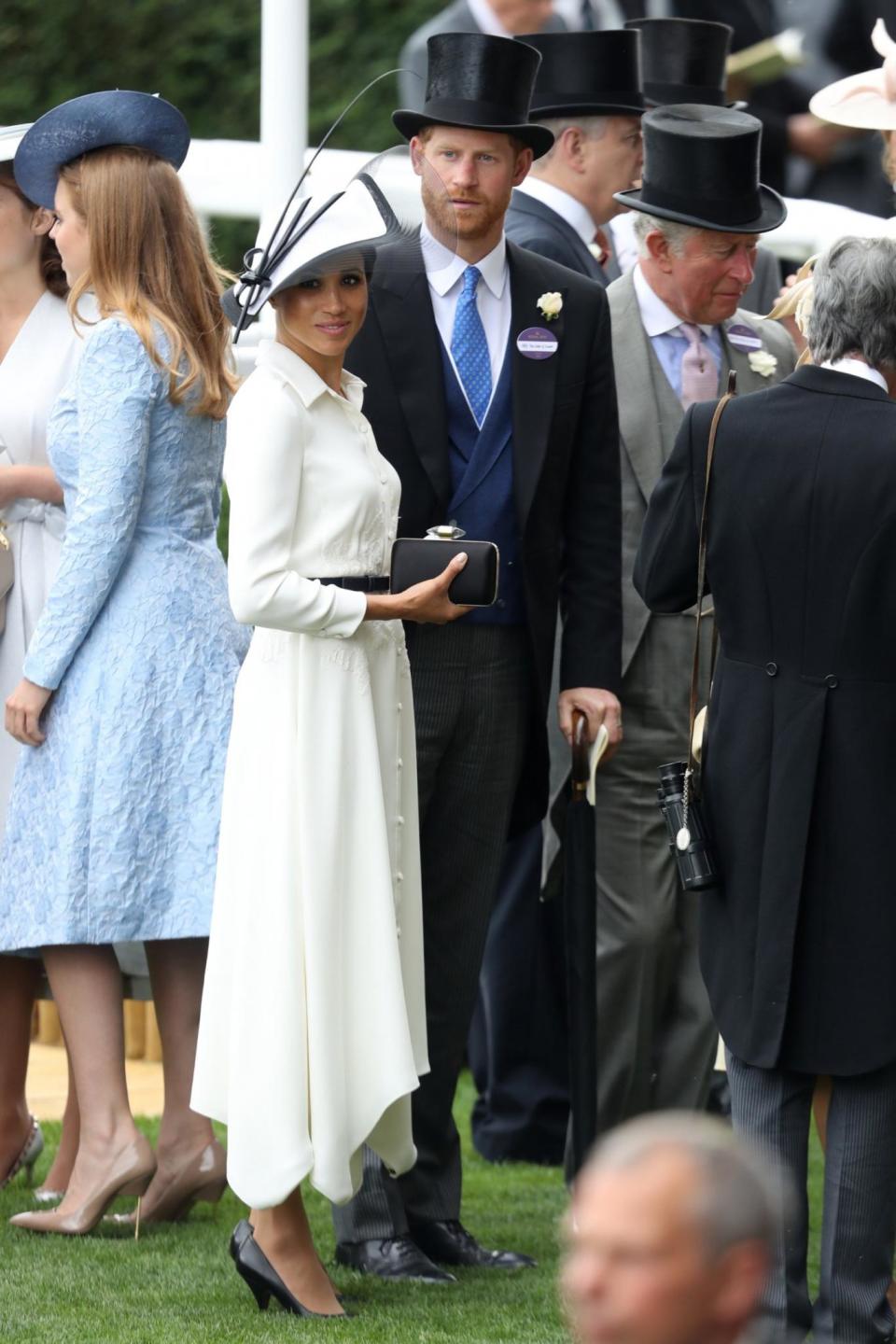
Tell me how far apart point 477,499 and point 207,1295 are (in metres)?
1.47

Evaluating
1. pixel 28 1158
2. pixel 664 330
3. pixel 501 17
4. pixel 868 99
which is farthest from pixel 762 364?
pixel 501 17

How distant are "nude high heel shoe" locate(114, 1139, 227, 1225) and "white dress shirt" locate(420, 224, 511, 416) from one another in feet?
5.23

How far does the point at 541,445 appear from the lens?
167 inches

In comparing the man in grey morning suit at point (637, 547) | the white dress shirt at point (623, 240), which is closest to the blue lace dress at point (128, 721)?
the man in grey morning suit at point (637, 547)

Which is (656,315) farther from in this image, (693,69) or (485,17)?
(485,17)

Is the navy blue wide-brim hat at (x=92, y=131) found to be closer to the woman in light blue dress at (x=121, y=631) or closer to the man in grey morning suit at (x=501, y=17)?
the woman in light blue dress at (x=121, y=631)

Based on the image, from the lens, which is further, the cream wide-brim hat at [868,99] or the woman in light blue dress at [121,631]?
the cream wide-brim hat at [868,99]

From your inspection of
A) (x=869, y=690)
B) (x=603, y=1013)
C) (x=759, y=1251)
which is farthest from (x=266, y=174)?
(x=759, y=1251)

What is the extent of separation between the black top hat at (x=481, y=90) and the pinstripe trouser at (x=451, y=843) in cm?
91

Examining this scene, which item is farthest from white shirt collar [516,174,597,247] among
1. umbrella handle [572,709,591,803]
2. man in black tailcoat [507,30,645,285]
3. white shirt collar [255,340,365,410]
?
white shirt collar [255,340,365,410]

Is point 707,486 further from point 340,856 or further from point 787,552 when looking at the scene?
point 340,856

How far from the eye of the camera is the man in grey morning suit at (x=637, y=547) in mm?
4684

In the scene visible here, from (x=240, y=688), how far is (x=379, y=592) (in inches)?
11.1

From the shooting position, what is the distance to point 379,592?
392 cm
